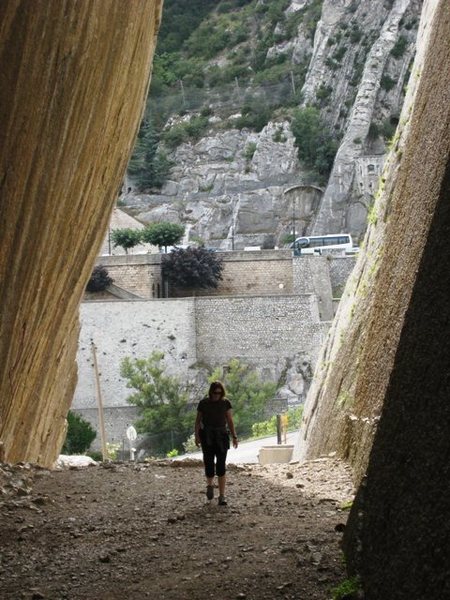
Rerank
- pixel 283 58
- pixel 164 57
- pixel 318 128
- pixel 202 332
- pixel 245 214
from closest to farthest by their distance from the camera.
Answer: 1. pixel 202 332
2. pixel 245 214
3. pixel 318 128
4. pixel 283 58
5. pixel 164 57

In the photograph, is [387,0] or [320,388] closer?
[320,388]

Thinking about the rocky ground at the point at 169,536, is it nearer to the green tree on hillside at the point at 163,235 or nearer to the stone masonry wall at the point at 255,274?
the stone masonry wall at the point at 255,274

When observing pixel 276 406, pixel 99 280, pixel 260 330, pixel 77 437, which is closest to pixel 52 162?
pixel 77 437

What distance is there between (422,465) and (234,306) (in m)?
51.0

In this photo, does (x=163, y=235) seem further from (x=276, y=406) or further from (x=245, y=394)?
(x=245, y=394)

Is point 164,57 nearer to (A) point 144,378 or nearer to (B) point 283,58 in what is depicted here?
(B) point 283,58

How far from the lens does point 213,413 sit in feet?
23.6

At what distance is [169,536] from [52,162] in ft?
10.4

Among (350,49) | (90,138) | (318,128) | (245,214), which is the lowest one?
(90,138)

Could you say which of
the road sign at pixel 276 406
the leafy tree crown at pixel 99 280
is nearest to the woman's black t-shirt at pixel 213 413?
the road sign at pixel 276 406

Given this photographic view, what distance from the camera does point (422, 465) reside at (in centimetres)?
396

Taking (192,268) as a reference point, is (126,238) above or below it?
above

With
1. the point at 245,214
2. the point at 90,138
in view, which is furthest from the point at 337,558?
the point at 245,214

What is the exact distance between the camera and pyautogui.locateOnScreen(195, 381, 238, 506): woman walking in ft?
23.7
